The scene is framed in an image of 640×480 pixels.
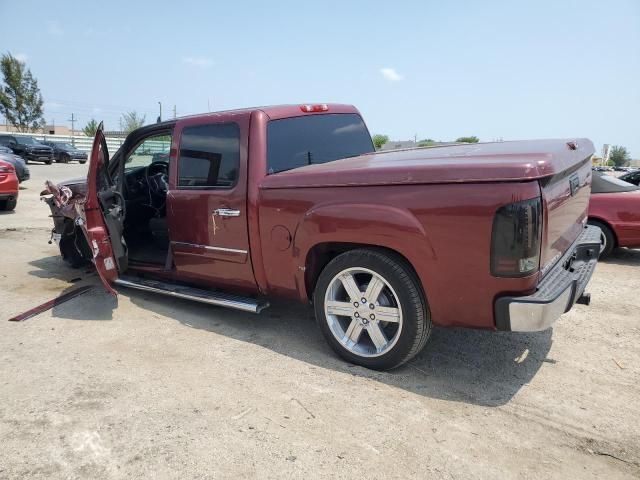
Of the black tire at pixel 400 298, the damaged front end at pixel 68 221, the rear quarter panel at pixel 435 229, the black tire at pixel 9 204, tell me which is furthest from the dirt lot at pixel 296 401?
the black tire at pixel 9 204

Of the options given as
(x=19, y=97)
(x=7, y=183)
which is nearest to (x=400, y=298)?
(x=7, y=183)

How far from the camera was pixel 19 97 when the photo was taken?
44656mm

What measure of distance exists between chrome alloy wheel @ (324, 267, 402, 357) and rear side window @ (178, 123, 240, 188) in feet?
4.14

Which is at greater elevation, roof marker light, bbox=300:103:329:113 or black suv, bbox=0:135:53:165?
black suv, bbox=0:135:53:165

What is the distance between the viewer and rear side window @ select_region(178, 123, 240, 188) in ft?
12.9

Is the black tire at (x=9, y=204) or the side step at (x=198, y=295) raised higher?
the black tire at (x=9, y=204)

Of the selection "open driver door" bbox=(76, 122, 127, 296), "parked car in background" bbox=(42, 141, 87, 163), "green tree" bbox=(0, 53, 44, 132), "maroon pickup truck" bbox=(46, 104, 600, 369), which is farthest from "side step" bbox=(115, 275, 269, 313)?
"green tree" bbox=(0, 53, 44, 132)

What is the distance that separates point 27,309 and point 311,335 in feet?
9.24

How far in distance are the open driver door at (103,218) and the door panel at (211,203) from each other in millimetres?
578

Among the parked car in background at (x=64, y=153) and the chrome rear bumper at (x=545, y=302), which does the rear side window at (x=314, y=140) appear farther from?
the parked car in background at (x=64, y=153)

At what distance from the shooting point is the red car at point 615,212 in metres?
6.27

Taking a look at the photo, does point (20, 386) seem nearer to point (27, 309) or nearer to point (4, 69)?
point (27, 309)

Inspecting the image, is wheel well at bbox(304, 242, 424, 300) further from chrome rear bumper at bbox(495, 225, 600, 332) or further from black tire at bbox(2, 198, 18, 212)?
black tire at bbox(2, 198, 18, 212)

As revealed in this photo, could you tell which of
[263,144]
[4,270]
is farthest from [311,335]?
[4,270]
